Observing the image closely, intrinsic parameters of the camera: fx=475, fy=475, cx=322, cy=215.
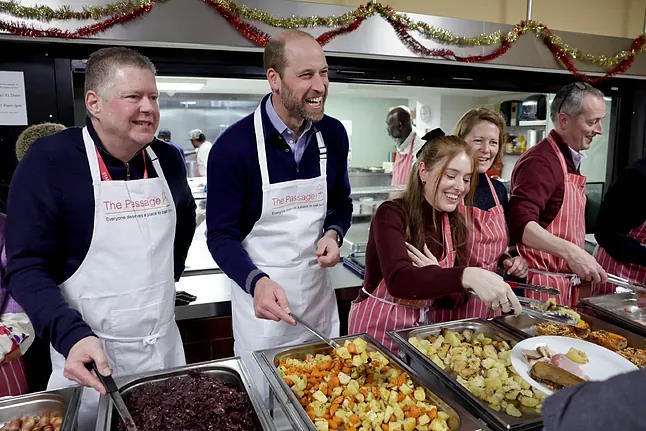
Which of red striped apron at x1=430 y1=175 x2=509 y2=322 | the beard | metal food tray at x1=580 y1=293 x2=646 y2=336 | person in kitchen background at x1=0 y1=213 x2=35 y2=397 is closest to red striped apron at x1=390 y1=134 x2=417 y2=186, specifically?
red striped apron at x1=430 y1=175 x2=509 y2=322

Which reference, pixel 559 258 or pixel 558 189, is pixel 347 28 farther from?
pixel 559 258

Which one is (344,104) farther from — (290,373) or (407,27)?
(290,373)

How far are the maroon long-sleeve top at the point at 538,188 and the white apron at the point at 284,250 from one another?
0.89m

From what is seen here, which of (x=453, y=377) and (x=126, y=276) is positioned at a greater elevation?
(x=126, y=276)

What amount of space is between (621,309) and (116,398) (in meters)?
1.64

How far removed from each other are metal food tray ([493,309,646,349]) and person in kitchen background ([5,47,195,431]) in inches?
43.1

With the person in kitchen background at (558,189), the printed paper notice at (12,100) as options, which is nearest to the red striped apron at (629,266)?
the person in kitchen background at (558,189)

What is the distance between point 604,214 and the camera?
7.74 feet

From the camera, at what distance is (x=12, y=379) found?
1.58 m

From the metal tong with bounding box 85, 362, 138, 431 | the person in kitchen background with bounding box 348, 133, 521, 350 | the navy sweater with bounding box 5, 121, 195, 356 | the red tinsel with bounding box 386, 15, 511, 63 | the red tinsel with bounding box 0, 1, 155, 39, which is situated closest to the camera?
the metal tong with bounding box 85, 362, 138, 431

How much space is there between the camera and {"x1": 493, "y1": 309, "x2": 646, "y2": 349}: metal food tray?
1.47m

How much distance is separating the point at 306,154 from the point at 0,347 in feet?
3.73

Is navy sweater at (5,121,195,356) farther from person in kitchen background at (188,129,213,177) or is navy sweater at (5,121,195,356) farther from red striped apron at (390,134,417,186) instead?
person in kitchen background at (188,129,213,177)

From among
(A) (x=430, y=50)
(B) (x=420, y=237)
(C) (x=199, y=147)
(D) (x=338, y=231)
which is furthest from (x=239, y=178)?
(C) (x=199, y=147)
